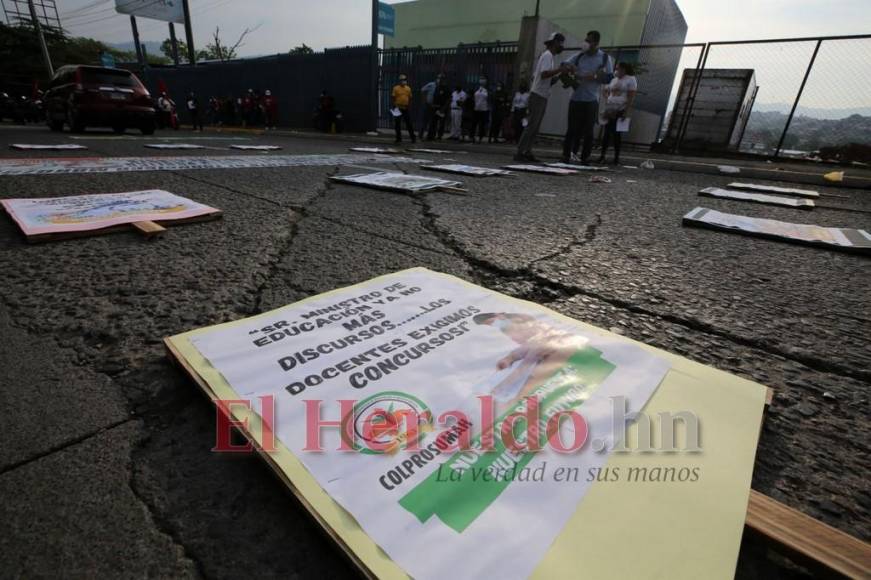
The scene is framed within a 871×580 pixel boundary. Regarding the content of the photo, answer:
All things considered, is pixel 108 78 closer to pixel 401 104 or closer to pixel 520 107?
pixel 401 104

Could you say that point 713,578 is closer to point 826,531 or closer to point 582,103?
point 826,531

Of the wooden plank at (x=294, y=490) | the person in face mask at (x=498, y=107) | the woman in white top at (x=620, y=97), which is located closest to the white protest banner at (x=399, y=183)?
the wooden plank at (x=294, y=490)

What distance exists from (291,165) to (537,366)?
363 cm

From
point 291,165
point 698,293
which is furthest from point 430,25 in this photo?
point 698,293

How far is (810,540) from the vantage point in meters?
0.46

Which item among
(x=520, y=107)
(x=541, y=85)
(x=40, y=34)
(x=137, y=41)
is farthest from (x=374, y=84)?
(x=40, y=34)

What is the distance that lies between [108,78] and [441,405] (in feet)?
30.9

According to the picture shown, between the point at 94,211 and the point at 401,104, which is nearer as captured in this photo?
the point at 94,211

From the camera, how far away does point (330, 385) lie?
0.68 metres

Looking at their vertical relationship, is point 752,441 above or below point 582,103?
below

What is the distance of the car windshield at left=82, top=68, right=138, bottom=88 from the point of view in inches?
269

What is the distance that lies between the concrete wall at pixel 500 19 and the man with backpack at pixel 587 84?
20599mm

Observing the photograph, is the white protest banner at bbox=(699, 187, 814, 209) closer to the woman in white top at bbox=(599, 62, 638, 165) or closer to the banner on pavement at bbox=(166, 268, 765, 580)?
the woman in white top at bbox=(599, 62, 638, 165)

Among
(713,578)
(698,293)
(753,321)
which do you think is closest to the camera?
(713,578)
